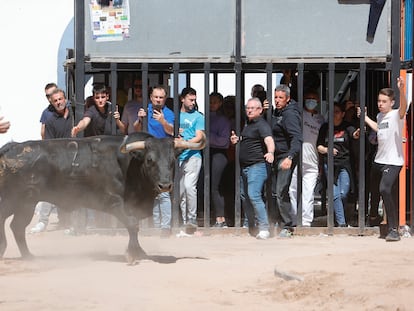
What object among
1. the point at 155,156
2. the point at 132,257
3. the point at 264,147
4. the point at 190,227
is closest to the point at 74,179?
the point at 155,156

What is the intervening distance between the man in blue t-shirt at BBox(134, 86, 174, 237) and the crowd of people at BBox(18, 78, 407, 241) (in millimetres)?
11

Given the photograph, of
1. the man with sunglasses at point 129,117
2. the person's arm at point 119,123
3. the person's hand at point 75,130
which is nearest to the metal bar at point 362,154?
the man with sunglasses at point 129,117

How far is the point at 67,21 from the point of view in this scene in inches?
625

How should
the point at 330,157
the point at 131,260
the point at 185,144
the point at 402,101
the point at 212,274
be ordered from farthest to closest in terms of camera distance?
1. the point at 330,157
2. the point at 402,101
3. the point at 185,144
4. the point at 131,260
5. the point at 212,274

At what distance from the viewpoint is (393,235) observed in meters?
11.9

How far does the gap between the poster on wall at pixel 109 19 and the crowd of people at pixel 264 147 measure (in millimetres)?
600

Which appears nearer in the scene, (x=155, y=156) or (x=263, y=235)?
(x=155, y=156)

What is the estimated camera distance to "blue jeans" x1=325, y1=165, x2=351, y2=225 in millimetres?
12805

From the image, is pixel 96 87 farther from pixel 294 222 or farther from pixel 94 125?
pixel 294 222

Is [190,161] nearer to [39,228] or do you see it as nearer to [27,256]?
[39,228]

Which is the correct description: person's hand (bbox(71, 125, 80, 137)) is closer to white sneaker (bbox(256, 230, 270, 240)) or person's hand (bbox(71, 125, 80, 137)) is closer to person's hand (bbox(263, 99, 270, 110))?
person's hand (bbox(263, 99, 270, 110))

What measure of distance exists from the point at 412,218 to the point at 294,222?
1375mm

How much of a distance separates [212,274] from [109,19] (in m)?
4.11

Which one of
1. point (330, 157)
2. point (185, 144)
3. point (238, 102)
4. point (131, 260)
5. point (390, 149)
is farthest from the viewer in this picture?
point (330, 157)
